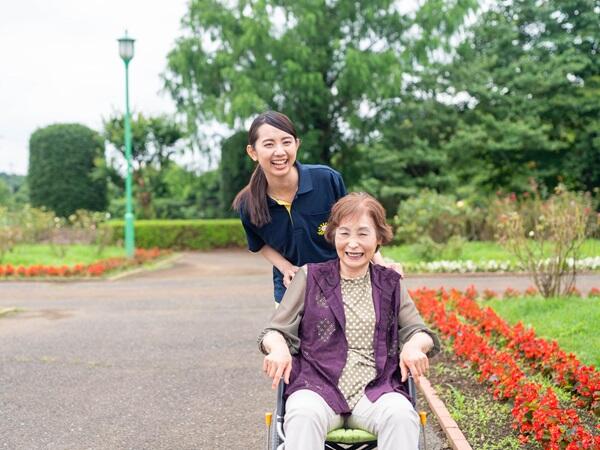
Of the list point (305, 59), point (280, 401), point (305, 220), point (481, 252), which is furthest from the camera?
point (305, 59)

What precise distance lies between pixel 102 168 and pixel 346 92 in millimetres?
13396

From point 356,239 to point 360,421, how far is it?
27.3 inches

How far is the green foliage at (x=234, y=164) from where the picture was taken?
78.1 ft

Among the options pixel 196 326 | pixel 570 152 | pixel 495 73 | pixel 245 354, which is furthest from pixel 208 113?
pixel 245 354

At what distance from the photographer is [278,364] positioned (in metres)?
2.75

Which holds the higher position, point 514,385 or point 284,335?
point 284,335

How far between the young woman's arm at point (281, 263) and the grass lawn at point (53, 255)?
13.6 metres

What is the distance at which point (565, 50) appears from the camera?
23.6 m

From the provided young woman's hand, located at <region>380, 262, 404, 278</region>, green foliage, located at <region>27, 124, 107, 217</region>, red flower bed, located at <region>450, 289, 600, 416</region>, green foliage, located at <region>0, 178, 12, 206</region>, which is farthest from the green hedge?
young woman's hand, located at <region>380, 262, 404, 278</region>

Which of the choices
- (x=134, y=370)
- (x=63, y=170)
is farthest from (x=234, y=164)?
(x=134, y=370)

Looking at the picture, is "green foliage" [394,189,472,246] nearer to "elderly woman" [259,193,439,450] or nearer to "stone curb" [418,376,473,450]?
"stone curb" [418,376,473,450]

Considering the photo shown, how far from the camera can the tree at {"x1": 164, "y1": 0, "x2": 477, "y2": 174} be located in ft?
69.4

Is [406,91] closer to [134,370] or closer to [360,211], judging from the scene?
[134,370]

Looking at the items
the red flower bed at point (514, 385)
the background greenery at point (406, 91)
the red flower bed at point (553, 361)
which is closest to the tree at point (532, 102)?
the background greenery at point (406, 91)
